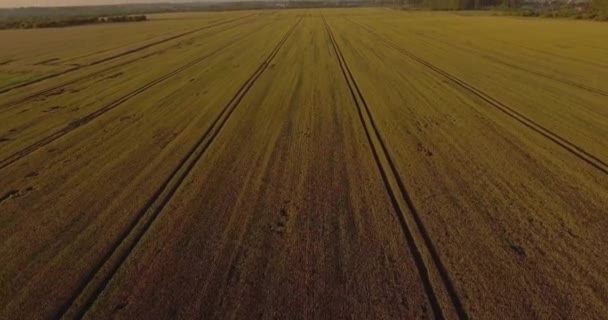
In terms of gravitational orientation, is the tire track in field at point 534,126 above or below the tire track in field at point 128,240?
below

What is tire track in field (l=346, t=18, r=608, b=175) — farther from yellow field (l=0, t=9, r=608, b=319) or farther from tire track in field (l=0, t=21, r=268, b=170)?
tire track in field (l=0, t=21, r=268, b=170)

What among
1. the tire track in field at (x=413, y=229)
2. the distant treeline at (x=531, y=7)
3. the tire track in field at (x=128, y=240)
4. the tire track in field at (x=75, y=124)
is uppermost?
the distant treeline at (x=531, y=7)

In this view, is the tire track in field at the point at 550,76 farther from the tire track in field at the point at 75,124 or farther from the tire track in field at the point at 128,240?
the tire track in field at the point at 75,124

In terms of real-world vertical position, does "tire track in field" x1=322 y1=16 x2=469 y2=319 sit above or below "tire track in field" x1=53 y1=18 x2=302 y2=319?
below

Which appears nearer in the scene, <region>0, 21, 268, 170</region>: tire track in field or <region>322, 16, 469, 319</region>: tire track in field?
<region>322, 16, 469, 319</region>: tire track in field

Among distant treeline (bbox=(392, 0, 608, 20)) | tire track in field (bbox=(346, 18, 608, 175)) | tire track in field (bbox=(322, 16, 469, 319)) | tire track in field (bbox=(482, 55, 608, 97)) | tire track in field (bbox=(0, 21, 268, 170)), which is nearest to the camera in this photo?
tire track in field (bbox=(322, 16, 469, 319))

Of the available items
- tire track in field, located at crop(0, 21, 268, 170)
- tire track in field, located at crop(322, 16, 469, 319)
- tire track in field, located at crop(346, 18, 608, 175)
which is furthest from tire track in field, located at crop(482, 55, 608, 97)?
tire track in field, located at crop(0, 21, 268, 170)

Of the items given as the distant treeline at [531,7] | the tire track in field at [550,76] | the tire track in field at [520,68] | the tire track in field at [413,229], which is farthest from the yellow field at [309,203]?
the distant treeline at [531,7]

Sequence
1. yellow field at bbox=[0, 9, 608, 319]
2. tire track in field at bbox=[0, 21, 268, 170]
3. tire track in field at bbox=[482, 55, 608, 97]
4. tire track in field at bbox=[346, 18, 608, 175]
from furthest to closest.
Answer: tire track in field at bbox=[482, 55, 608, 97] < tire track in field at bbox=[0, 21, 268, 170] < tire track in field at bbox=[346, 18, 608, 175] < yellow field at bbox=[0, 9, 608, 319]
